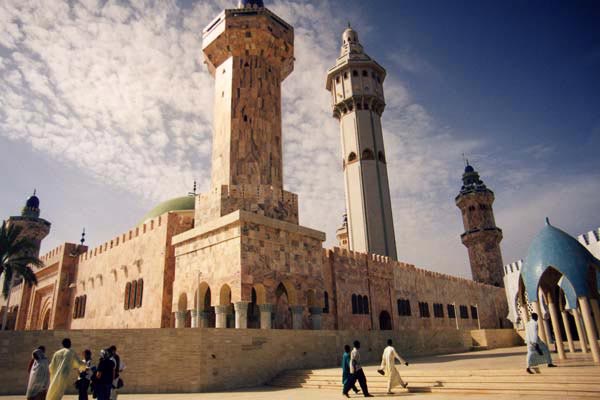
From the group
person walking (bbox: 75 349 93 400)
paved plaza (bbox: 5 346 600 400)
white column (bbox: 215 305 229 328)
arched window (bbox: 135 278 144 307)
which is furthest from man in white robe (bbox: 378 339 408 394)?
arched window (bbox: 135 278 144 307)

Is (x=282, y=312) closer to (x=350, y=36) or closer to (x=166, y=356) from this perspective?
(x=166, y=356)

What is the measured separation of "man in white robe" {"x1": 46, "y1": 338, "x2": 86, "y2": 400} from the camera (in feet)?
23.9

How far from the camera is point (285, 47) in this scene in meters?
19.8

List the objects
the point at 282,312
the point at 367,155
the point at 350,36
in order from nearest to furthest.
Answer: the point at 282,312 → the point at 367,155 → the point at 350,36

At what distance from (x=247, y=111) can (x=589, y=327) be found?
555 inches

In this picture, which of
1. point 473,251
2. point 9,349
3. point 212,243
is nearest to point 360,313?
point 212,243

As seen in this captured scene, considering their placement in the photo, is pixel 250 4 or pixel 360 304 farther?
pixel 360 304

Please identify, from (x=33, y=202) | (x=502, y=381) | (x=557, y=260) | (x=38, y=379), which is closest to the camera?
(x=38, y=379)

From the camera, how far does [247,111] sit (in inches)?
706

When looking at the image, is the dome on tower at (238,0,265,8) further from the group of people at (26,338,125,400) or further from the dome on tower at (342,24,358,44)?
the dome on tower at (342,24,358,44)

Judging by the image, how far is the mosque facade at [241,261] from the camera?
1477cm

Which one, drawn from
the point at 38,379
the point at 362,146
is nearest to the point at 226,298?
the point at 38,379

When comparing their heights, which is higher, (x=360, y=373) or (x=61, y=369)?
(x=61, y=369)

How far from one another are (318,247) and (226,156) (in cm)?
541
